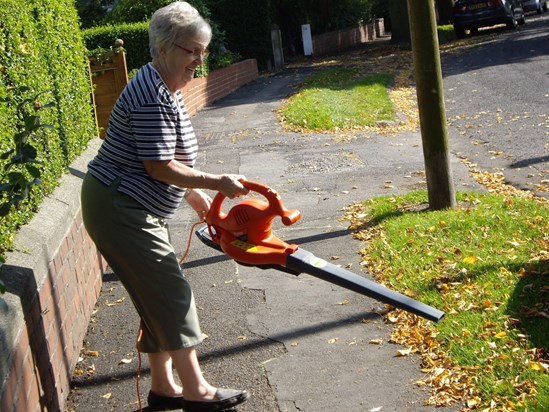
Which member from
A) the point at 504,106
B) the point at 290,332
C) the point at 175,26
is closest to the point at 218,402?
the point at 290,332

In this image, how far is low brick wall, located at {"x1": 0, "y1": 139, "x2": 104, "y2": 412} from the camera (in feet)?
12.6

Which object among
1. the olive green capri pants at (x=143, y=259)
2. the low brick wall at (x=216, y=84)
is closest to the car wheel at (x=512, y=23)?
the low brick wall at (x=216, y=84)

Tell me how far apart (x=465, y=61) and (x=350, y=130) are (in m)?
11.5

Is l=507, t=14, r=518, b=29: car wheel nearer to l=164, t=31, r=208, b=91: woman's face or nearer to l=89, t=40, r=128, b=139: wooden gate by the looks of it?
l=89, t=40, r=128, b=139: wooden gate

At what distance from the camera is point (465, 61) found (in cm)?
2448

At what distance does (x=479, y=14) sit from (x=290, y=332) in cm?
2951

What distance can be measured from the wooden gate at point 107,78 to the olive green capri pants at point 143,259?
9085 mm

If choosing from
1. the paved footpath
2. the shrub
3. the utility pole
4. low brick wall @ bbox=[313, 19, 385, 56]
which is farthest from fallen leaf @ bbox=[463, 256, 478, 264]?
low brick wall @ bbox=[313, 19, 385, 56]

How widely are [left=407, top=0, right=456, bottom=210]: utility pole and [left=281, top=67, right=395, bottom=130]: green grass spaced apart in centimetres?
628

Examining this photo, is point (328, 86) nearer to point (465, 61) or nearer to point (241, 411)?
point (465, 61)

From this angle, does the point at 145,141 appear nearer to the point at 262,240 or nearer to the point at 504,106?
the point at 262,240

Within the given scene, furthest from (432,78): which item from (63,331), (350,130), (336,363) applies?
(350,130)

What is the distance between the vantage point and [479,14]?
108 feet

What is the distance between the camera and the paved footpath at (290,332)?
4566 mm
